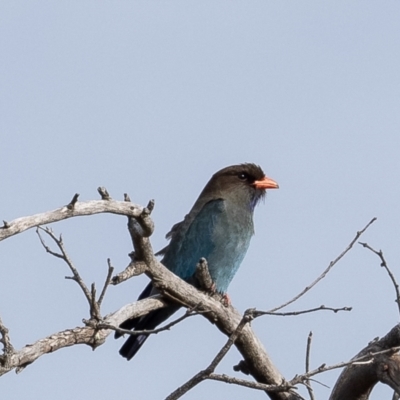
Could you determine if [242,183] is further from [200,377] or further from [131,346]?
[200,377]

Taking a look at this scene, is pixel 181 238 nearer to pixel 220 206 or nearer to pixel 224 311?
pixel 220 206

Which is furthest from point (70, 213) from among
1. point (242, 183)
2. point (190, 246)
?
point (242, 183)

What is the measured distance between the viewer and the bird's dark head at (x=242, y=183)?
7828 millimetres

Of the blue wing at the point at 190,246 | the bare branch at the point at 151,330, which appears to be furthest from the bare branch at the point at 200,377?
the blue wing at the point at 190,246

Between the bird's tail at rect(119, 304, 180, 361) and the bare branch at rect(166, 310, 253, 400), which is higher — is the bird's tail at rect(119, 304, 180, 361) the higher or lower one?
the higher one

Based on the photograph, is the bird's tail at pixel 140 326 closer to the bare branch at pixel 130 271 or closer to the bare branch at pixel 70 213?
the bare branch at pixel 130 271

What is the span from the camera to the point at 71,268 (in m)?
4.44

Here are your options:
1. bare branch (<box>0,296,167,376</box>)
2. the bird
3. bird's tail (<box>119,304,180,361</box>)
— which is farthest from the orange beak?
bare branch (<box>0,296,167,376</box>)

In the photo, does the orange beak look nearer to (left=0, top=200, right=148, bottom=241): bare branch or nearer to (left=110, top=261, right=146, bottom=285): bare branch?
(left=110, top=261, right=146, bottom=285): bare branch

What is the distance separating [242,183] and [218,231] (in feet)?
2.28

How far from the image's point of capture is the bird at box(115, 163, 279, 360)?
23.5 ft

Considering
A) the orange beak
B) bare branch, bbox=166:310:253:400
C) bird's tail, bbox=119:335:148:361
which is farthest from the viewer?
the orange beak

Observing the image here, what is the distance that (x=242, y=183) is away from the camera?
795 cm

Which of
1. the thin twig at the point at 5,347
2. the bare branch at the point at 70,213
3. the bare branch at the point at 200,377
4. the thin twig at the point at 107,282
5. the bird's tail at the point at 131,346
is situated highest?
the bird's tail at the point at 131,346
